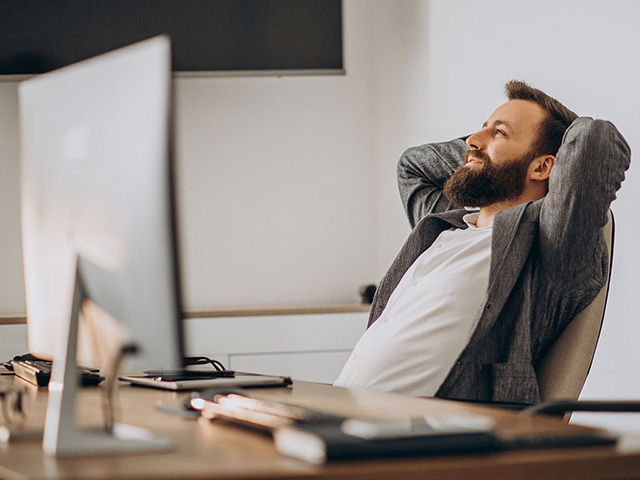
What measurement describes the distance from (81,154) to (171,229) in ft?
0.60

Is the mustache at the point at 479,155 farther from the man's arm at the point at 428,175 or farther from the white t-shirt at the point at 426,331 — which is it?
the white t-shirt at the point at 426,331

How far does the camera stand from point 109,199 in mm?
714

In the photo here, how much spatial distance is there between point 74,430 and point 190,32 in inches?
116

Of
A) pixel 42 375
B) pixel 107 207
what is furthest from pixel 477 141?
pixel 107 207

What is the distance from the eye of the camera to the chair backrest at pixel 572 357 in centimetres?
157

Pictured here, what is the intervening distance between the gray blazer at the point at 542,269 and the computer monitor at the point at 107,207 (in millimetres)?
922

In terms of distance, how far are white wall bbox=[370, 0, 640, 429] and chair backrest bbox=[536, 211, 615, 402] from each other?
0.38m

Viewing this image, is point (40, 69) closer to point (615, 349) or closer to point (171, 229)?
point (615, 349)

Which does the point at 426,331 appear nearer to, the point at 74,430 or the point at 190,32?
the point at 74,430

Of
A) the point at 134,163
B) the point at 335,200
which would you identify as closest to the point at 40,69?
the point at 335,200

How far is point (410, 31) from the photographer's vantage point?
11.6 feet

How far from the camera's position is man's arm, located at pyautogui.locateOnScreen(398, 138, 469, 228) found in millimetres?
2406

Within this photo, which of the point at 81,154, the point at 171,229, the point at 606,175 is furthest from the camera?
the point at 606,175

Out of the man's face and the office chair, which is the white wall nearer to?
the man's face
